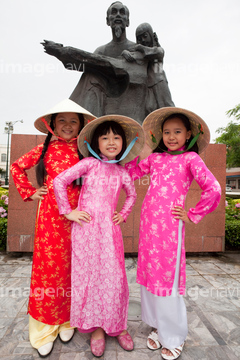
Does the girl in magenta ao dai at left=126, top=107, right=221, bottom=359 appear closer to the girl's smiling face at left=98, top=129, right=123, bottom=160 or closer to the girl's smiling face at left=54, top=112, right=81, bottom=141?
the girl's smiling face at left=98, top=129, right=123, bottom=160

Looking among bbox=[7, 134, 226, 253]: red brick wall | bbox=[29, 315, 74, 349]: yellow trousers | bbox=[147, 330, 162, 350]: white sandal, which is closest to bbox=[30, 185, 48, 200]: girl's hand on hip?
bbox=[29, 315, 74, 349]: yellow trousers

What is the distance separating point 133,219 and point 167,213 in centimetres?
195

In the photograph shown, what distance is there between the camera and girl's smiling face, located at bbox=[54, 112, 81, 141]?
177cm

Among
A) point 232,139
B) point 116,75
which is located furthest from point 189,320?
point 232,139

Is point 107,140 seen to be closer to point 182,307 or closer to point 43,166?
point 43,166

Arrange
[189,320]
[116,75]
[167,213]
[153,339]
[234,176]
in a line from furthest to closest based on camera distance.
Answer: [234,176] → [116,75] → [189,320] → [153,339] → [167,213]

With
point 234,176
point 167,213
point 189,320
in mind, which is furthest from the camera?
point 234,176

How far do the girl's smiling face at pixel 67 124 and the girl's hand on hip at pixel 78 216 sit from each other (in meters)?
0.57

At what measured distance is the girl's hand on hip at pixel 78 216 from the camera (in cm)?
157

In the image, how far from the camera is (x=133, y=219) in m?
3.54

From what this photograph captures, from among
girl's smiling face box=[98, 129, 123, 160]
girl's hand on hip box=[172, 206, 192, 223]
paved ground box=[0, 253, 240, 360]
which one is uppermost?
girl's smiling face box=[98, 129, 123, 160]

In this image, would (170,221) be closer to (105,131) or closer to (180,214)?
(180,214)

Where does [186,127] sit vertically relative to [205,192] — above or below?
above

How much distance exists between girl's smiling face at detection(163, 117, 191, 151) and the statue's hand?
2621 millimetres
